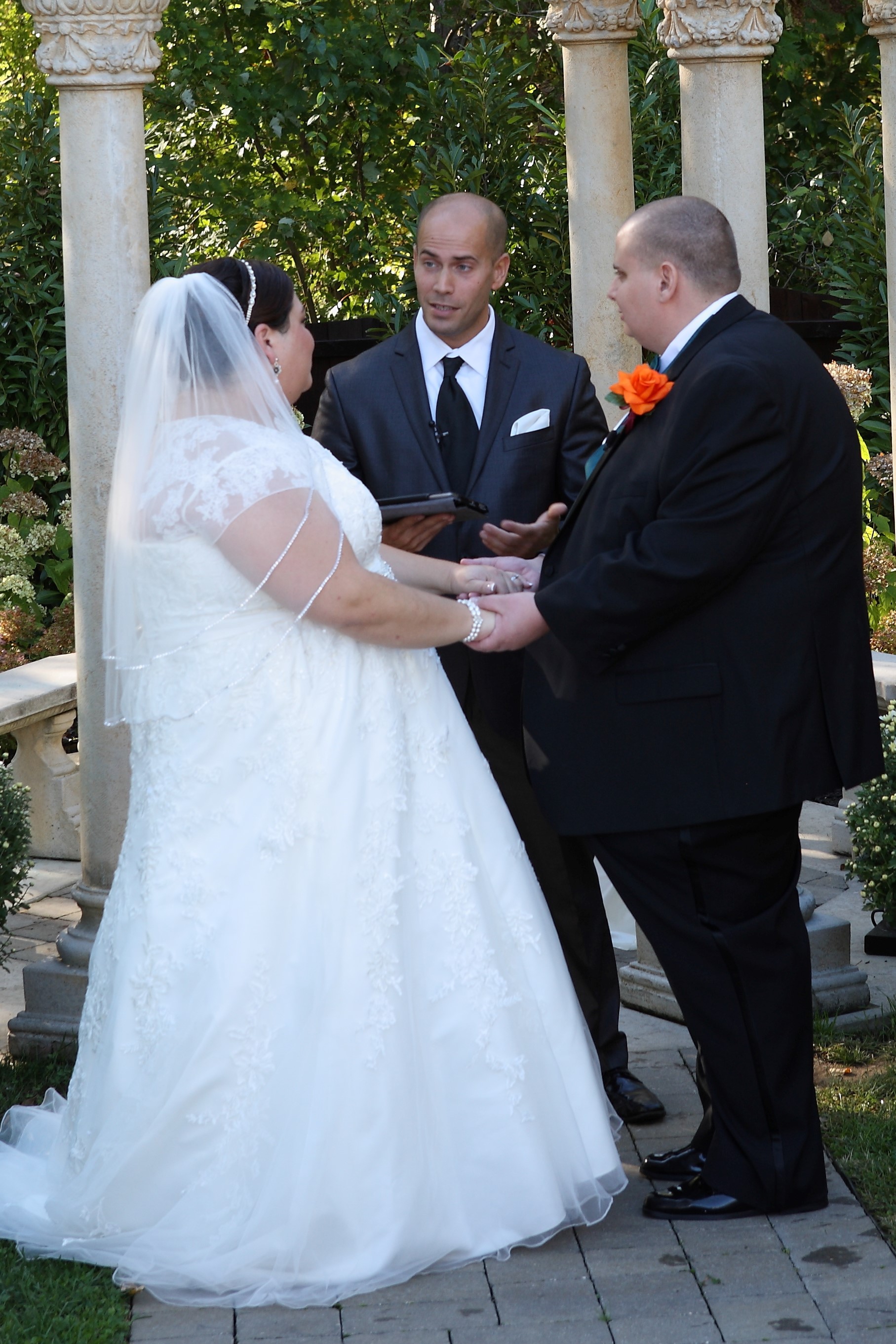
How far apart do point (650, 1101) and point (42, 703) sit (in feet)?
10.9

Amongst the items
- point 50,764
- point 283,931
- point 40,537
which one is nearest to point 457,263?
point 283,931

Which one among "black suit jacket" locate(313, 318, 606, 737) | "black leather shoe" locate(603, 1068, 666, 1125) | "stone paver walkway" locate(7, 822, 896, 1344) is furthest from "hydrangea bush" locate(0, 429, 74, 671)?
"stone paver walkway" locate(7, 822, 896, 1344)

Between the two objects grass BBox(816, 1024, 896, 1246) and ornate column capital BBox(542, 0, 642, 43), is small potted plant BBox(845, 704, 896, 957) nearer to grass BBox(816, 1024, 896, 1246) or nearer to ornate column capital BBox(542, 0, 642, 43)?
grass BBox(816, 1024, 896, 1246)

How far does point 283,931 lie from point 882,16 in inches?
145

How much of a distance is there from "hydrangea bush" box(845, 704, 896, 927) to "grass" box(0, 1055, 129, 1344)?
254 centimetres

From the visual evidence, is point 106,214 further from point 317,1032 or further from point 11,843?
point 317,1032

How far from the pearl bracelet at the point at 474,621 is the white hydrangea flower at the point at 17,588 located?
4557 millimetres

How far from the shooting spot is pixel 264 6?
11.9 meters

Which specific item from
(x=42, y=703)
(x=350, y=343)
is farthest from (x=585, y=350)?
(x=350, y=343)

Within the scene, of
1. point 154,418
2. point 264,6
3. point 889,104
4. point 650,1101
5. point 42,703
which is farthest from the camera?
point 264,6

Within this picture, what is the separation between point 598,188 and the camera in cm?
561

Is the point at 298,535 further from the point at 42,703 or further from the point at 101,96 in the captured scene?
the point at 42,703

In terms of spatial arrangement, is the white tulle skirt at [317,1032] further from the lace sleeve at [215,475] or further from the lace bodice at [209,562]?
the lace sleeve at [215,475]

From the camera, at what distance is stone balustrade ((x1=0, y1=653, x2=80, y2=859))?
6.64 meters
